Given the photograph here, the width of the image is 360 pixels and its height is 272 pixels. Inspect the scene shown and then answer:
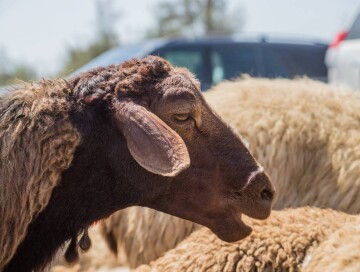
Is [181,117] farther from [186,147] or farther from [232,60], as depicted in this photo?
[232,60]

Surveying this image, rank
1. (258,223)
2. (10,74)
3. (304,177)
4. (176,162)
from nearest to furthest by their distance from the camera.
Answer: (176,162) < (258,223) < (304,177) < (10,74)

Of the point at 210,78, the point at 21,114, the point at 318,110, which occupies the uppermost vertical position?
the point at 21,114

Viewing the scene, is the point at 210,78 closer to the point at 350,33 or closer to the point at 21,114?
the point at 350,33

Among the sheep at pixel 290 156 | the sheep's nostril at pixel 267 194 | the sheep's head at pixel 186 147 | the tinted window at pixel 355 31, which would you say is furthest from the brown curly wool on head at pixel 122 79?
the tinted window at pixel 355 31

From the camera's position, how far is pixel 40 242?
3.00 metres

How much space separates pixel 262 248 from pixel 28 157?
1383mm

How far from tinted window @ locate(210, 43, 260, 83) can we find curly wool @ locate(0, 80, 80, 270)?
5964 mm

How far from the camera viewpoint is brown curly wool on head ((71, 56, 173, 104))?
302 centimetres

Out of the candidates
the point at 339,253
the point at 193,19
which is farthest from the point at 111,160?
the point at 193,19

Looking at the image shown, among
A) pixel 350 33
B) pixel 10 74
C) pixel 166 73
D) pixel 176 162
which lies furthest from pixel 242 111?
pixel 10 74

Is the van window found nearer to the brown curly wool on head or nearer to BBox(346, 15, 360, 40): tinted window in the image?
BBox(346, 15, 360, 40): tinted window

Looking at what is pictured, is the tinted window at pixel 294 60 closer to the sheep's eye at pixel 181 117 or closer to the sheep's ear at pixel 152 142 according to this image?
the sheep's eye at pixel 181 117

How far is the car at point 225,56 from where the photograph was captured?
8.57 m

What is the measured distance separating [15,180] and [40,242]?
0.37 m
